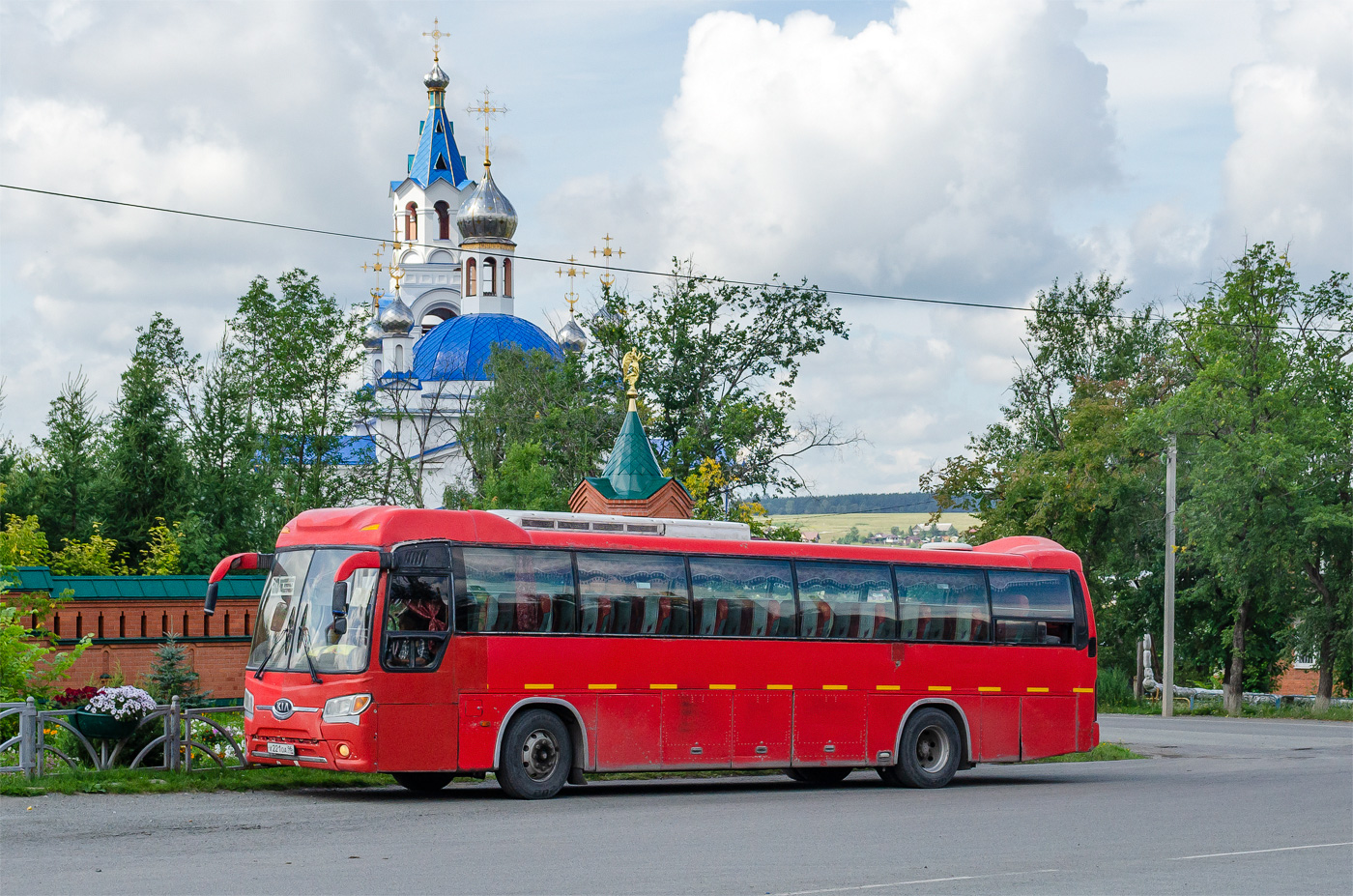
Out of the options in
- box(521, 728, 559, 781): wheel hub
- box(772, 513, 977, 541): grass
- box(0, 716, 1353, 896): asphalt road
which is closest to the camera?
box(0, 716, 1353, 896): asphalt road

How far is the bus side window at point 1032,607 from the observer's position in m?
19.5

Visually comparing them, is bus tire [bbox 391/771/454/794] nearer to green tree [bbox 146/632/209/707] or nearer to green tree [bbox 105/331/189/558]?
green tree [bbox 146/632/209/707]

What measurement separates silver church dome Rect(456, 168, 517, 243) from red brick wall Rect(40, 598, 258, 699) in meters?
55.8

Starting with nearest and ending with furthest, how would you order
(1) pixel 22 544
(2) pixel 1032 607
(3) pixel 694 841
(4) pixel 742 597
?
(3) pixel 694 841
(4) pixel 742 597
(2) pixel 1032 607
(1) pixel 22 544

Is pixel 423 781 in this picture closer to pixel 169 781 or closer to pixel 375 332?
pixel 169 781

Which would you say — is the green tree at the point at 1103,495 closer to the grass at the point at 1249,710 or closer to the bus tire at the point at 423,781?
the grass at the point at 1249,710

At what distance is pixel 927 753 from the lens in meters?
19.0

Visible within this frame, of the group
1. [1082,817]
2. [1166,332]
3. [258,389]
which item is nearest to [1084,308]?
[1166,332]

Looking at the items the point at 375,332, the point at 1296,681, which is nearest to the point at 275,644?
the point at 1296,681

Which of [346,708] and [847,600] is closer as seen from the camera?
[346,708]

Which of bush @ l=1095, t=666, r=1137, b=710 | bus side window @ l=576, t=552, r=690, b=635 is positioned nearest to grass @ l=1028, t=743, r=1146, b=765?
bus side window @ l=576, t=552, r=690, b=635

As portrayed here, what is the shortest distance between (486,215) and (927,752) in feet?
207

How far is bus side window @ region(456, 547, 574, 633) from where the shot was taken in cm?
1562

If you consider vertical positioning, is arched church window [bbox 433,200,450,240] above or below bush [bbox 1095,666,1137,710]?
above
